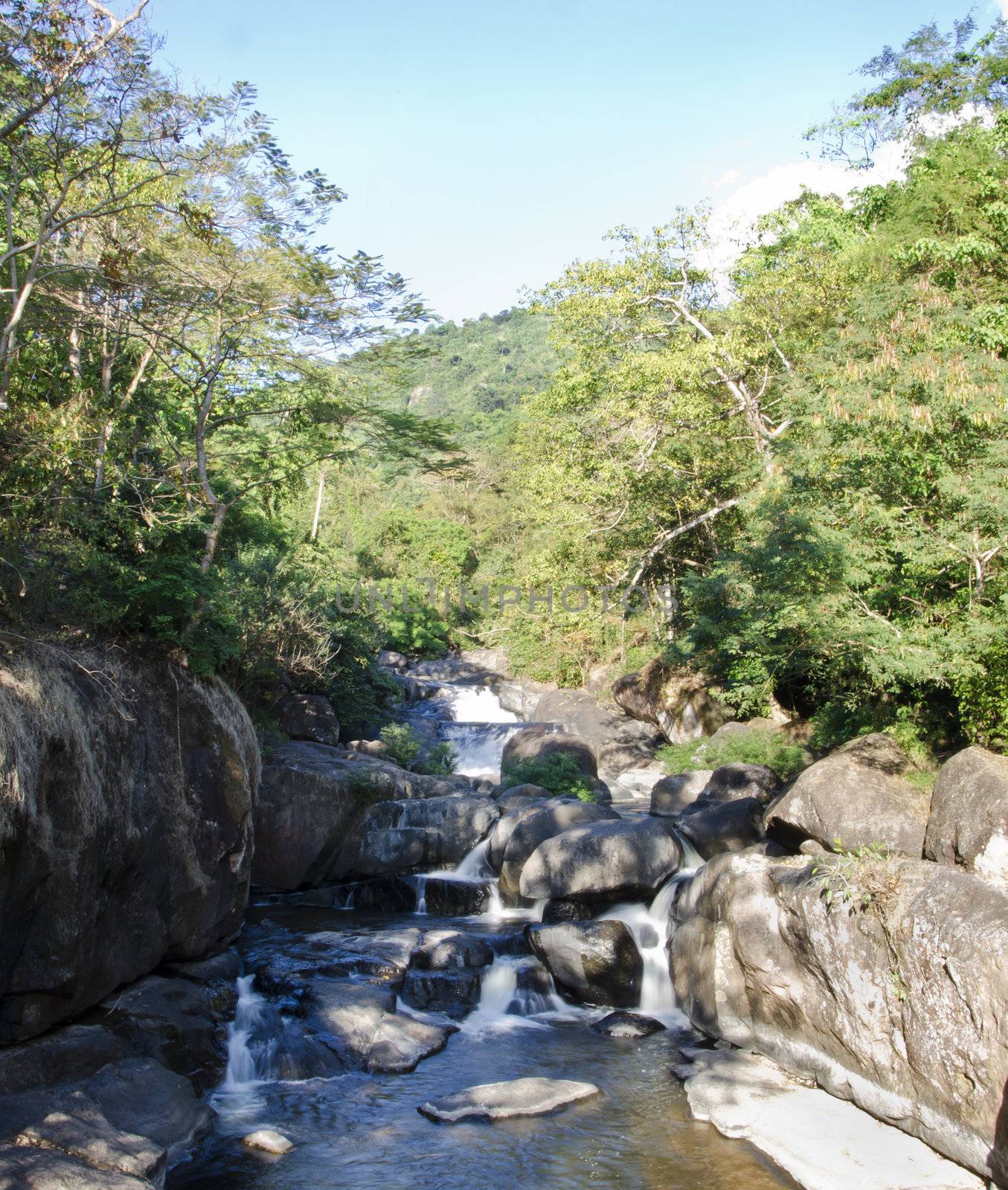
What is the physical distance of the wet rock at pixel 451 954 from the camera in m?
10.6

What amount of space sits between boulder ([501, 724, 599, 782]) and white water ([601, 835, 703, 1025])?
6.24 meters

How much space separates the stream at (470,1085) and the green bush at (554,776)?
5251 mm

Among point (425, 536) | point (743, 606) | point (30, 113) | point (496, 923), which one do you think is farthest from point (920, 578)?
point (425, 536)

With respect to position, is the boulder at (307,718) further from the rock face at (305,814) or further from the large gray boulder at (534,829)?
the large gray boulder at (534,829)

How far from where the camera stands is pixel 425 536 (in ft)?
125

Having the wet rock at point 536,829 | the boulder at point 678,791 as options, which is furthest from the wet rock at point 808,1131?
the boulder at point 678,791

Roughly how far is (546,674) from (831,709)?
13.0 m

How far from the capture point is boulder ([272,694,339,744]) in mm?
16953

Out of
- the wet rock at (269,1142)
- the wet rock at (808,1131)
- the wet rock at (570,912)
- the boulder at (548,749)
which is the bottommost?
the wet rock at (269,1142)

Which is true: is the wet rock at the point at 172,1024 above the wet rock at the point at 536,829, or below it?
below

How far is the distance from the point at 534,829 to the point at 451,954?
A: 2656 millimetres

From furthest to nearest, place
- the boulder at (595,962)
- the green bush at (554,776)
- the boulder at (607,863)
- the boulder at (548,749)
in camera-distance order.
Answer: the boulder at (548,749)
the green bush at (554,776)
the boulder at (607,863)
the boulder at (595,962)

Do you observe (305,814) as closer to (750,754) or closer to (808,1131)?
(750,754)

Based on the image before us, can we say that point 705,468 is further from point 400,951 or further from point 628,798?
point 400,951
